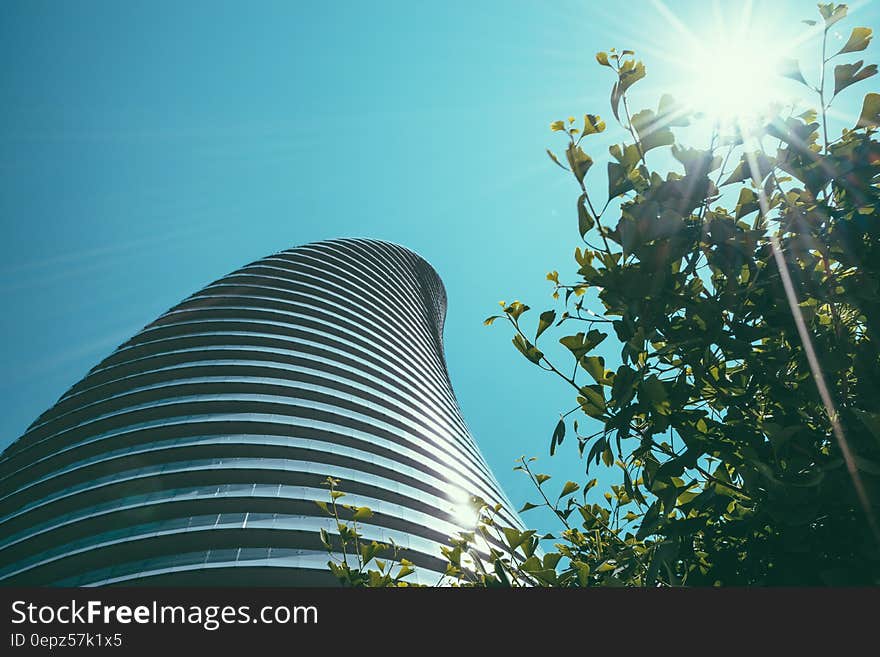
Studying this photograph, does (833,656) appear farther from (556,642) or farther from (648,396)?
(648,396)

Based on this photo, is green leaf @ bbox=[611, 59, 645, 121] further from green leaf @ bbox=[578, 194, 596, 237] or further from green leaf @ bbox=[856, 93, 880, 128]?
green leaf @ bbox=[856, 93, 880, 128]

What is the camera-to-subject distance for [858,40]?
274 cm

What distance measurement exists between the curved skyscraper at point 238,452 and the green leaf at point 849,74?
1225cm

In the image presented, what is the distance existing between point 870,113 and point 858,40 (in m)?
0.37

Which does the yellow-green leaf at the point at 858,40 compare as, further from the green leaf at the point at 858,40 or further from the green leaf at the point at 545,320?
the green leaf at the point at 545,320

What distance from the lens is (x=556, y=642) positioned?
1.89m

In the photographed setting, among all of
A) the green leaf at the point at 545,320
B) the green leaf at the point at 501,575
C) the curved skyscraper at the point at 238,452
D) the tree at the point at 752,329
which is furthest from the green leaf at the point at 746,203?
the curved skyscraper at the point at 238,452

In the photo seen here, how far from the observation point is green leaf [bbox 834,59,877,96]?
2709mm

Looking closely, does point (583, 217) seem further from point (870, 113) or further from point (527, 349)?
point (870, 113)

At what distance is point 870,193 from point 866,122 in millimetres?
382

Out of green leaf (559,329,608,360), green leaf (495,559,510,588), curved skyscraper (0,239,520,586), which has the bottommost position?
green leaf (495,559,510,588)

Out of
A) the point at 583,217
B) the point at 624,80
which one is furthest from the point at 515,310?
the point at 624,80

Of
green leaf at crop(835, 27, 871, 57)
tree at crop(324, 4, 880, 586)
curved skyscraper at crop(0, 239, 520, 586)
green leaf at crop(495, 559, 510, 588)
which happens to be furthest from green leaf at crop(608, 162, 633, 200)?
curved skyscraper at crop(0, 239, 520, 586)

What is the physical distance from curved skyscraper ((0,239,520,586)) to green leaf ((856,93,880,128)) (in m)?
12.2
